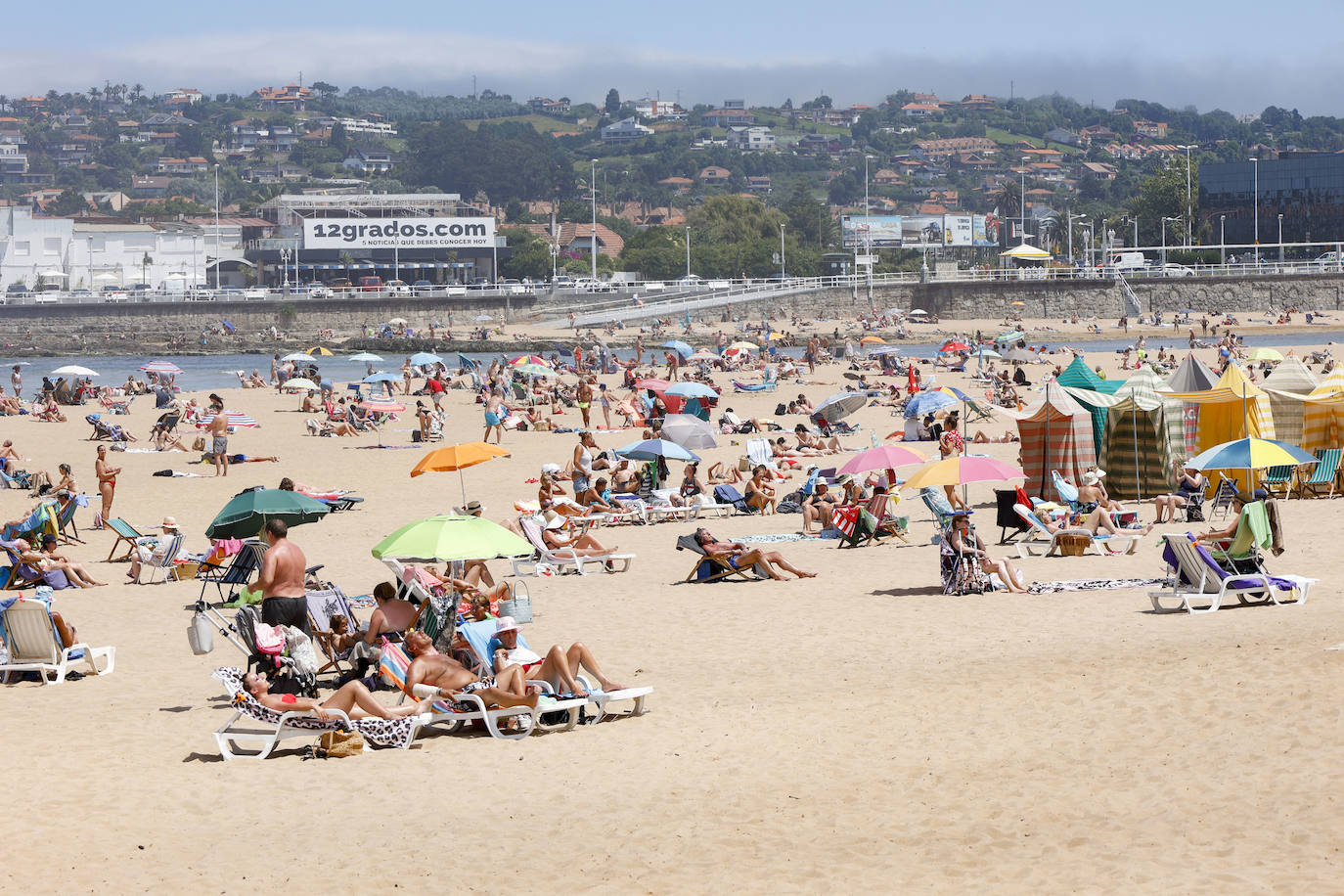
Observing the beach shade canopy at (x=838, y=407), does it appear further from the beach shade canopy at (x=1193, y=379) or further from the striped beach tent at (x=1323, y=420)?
the striped beach tent at (x=1323, y=420)

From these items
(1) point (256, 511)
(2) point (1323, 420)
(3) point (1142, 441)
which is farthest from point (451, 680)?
(2) point (1323, 420)

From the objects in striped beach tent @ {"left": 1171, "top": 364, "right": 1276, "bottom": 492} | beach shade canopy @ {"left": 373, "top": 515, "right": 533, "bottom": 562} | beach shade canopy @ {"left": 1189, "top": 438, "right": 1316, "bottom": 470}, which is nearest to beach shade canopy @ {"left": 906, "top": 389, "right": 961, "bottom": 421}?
striped beach tent @ {"left": 1171, "top": 364, "right": 1276, "bottom": 492}

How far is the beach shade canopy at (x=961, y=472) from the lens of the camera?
1184cm

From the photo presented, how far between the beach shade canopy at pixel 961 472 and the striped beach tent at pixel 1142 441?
3075 mm

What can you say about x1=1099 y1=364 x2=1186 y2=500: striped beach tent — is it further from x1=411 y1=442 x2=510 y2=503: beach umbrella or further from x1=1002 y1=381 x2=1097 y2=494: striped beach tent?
x1=411 y1=442 x2=510 y2=503: beach umbrella

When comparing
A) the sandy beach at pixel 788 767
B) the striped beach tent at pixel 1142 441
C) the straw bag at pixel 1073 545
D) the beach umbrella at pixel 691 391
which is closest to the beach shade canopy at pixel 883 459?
the straw bag at pixel 1073 545

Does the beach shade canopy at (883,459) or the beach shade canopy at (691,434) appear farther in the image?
the beach shade canopy at (691,434)

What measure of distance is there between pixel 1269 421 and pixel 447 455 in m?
8.35

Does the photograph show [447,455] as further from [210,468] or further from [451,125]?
[451,125]

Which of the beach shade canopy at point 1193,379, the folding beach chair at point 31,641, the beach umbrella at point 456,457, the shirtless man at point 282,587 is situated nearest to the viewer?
the shirtless man at point 282,587

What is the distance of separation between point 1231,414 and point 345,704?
11.0 meters

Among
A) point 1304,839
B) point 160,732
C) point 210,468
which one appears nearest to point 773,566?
point 160,732

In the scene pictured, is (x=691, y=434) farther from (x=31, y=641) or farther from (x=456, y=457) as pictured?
(x=31, y=641)

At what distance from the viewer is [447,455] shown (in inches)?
548
